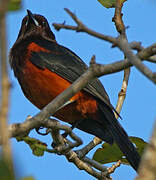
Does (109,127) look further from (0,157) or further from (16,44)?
(0,157)

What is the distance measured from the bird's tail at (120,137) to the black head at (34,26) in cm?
172

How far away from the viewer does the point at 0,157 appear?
1.28 metres

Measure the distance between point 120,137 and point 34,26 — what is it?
2.39 meters

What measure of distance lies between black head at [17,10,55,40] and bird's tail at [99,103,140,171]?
1.72m

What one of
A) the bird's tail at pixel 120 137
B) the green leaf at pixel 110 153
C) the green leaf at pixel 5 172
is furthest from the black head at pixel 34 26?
the green leaf at pixel 5 172

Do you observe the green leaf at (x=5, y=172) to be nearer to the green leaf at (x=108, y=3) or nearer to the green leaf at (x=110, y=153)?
the green leaf at (x=110, y=153)

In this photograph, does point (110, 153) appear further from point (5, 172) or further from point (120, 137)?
point (5, 172)

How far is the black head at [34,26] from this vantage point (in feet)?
18.2

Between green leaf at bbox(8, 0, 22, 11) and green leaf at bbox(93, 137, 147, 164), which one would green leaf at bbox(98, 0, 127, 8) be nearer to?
green leaf at bbox(93, 137, 147, 164)

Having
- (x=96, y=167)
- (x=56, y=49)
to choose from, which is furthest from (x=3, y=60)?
(x=56, y=49)

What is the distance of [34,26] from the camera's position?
5.60 m

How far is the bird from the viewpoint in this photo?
14.6 feet

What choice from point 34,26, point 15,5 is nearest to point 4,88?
point 15,5

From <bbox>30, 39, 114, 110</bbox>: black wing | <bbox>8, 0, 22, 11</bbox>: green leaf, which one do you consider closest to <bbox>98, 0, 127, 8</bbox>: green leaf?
<bbox>30, 39, 114, 110</bbox>: black wing
